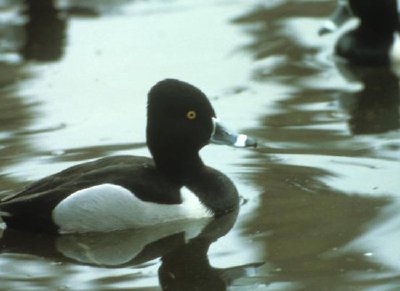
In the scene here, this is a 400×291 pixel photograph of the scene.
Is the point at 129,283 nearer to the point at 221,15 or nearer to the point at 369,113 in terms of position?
the point at 369,113

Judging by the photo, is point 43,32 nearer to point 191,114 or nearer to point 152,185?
point 191,114

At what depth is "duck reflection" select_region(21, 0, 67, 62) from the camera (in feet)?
41.5

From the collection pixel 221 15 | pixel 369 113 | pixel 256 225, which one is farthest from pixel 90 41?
pixel 256 225

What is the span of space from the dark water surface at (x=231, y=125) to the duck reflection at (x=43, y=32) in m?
0.02

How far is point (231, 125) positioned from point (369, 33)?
9.49 ft

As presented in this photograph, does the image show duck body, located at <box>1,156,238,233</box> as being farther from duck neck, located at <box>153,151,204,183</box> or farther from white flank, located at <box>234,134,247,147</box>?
white flank, located at <box>234,134,247,147</box>

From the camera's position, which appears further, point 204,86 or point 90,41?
point 90,41

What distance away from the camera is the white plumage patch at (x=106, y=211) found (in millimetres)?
7621

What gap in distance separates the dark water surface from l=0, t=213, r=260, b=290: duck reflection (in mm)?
12

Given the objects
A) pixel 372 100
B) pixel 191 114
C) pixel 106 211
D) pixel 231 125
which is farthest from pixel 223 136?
pixel 372 100

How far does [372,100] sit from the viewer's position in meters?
10.8

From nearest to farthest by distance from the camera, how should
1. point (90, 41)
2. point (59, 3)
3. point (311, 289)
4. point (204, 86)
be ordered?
point (311, 289)
point (204, 86)
point (90, 41)
point (59, 3)

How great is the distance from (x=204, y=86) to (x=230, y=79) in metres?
0.32

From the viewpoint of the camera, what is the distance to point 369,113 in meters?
10.4
